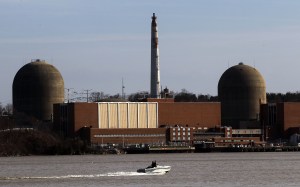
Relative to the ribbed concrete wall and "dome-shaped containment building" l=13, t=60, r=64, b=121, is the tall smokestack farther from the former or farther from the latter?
"dome-shaped containment building" l=13, t=60, r=64, b=121

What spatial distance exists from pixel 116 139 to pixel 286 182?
3688 inches

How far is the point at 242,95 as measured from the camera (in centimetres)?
18962

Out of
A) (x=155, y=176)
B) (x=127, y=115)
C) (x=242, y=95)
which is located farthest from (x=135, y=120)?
(x=155, y=176)

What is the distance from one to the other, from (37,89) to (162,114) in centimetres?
2352

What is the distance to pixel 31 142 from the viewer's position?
520 feet

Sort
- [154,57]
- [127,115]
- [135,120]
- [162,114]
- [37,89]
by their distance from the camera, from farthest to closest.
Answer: [37,89]
[162,114]
[135,120]
[127,115]
[154,57]

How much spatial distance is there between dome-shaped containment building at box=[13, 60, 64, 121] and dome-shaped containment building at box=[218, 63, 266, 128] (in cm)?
2921

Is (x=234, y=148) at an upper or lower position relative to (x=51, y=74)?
lower

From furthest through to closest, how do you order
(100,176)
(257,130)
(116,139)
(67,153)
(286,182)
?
(257,130)
(116,139)
(67,153)
(100,176)
(286,182)

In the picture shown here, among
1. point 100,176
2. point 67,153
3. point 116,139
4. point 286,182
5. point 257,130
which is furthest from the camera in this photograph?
point 257,130

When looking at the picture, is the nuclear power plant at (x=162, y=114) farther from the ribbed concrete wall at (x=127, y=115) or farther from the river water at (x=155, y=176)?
the river water at (x=155, y=176)

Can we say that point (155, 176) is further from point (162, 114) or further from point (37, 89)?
point (37, 89)

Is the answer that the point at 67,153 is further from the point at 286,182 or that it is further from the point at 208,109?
the point at 286,182

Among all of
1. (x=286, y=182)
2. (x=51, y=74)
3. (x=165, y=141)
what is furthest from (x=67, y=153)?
(x=286, y=182)
